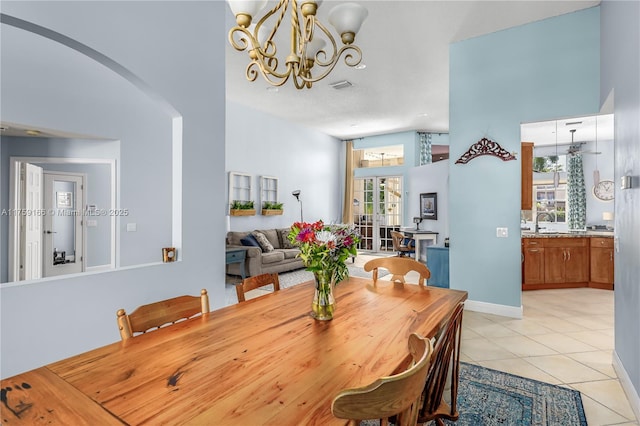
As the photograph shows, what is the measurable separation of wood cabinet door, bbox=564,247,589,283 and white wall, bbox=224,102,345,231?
18.3 feet

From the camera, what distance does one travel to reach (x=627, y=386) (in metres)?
A: 2.22

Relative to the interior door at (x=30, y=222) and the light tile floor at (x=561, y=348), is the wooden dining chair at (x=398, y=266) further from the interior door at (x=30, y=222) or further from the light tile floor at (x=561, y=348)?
the interior door at (x=30, y=222)

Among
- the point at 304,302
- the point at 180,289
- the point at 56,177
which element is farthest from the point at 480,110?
the point at 56,177

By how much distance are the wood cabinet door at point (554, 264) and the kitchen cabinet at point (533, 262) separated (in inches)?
2.8

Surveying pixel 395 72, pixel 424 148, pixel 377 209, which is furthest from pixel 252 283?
pixel 424 148

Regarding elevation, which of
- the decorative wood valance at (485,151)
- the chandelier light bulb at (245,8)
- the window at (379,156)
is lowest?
the decorative wood valance at (485,151)

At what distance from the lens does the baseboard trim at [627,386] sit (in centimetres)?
200

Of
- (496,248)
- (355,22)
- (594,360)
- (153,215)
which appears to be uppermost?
(355,22)

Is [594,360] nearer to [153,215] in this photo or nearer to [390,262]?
[390,262]

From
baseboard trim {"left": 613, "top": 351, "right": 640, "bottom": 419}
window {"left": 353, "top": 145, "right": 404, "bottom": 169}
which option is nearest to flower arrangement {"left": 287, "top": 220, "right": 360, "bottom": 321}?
baseboard trim {"left": 613, "top": 351, "right": 640, "bottom": 419}

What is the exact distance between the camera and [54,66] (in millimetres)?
3598

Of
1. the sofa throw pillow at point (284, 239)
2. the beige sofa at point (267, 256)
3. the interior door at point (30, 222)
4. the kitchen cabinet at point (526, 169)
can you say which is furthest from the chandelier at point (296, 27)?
the sofa throw pillow at point (284, 239)

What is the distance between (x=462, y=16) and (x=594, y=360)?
357cm

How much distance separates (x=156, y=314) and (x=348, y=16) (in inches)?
73.8
